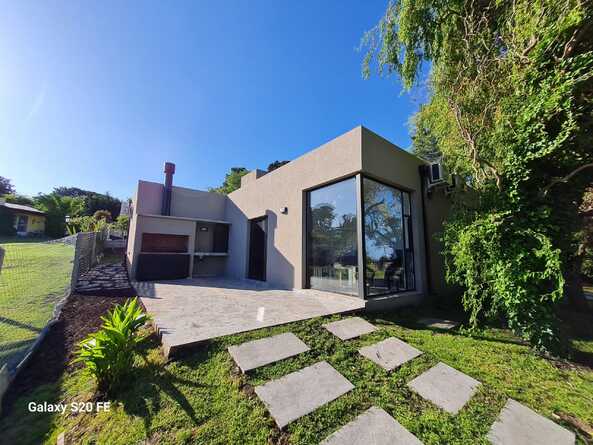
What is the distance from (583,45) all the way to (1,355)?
8134mm

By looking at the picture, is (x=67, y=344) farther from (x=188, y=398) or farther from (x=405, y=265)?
(x=405, y=265)

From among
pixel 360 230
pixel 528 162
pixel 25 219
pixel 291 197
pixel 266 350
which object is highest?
pixel 25 219

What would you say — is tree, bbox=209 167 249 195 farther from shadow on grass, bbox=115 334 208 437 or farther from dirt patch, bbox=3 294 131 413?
shadow on grass, bbox=115 334 208 437

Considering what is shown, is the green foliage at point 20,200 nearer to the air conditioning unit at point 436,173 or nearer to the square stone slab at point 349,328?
the square stone slab at point 349,328

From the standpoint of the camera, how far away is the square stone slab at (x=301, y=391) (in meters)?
1.80

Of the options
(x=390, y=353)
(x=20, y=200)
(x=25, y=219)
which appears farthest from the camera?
(x=20, y=200)

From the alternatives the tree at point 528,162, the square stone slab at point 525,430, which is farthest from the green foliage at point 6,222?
the square stone slab at point 525,430

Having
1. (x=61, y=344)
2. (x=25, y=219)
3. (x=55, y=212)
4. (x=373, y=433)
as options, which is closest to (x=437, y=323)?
(x=373, y=433)

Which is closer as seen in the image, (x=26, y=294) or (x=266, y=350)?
(x=266, y=350)

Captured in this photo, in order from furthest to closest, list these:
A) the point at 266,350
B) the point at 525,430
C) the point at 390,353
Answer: the point at 390,353, the point at 266,350, the point at 525,430

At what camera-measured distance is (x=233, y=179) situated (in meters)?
22.6

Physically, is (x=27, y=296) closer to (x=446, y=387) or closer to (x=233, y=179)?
(x=446, y=387)

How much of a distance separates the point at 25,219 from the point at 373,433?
3213 centimetres

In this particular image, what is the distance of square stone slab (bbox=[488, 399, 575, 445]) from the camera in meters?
1.66
